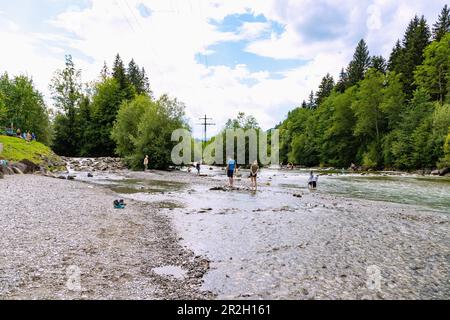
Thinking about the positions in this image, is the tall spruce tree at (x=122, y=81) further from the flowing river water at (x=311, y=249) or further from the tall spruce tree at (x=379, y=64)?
the flowing river water at (x=311, y=249)

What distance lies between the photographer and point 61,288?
689 cm

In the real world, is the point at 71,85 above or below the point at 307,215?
above

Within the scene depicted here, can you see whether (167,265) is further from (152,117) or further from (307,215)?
(152,117)

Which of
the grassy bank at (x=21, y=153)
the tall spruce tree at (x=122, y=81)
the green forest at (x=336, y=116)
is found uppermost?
the tall spruce tree at (x=122, y=81)

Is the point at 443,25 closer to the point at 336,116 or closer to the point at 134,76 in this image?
the point at 336,116

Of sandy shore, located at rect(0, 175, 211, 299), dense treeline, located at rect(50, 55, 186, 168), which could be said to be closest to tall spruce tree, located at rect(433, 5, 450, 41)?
dense treeline, located at rect(50, 55, 186, 168)

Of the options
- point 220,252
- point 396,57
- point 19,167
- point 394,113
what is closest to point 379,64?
point 396,57

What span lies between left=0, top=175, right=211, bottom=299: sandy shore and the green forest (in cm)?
4370

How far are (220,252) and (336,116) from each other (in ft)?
277

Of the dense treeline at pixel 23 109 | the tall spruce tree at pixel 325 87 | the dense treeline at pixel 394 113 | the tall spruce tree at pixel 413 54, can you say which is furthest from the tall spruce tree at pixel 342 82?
the dense treeline at pixel 23 109

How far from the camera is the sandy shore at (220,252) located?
23.9ft

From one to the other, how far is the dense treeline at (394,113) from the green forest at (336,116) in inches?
7.4
